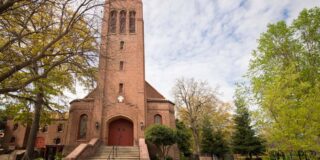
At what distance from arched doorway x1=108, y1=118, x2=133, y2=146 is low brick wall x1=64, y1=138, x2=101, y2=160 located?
2.21 meters

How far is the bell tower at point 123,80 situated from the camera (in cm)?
1852

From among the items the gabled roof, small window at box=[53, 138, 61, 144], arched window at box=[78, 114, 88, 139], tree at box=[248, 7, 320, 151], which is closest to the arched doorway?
arched window at box=[78, 114, 88, 139]

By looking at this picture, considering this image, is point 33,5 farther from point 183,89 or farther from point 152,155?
point 183,89

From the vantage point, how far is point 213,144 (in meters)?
23.0

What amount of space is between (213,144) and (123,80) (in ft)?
41.8

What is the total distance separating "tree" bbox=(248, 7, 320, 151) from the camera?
31.8 ft

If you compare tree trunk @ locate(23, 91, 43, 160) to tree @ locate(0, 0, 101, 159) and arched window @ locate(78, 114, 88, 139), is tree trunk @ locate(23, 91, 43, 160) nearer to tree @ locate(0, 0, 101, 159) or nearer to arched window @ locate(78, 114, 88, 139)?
tree @ locate(0, 0, 101, 159)

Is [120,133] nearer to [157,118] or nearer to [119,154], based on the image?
[157,118]

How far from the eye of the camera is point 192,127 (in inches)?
1137

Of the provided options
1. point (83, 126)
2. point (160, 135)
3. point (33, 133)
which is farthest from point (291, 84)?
point (33, 133)

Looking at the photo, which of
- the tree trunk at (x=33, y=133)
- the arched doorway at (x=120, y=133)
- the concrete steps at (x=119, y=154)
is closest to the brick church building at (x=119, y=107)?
the arched doorway at (x=120, y=133)

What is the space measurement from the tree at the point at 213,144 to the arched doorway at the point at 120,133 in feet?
31.2

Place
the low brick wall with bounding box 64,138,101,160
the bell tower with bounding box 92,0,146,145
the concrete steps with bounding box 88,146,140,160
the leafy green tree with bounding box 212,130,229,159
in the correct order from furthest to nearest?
1. the leafy green tree with bounding box 212,130,229,159
2. the bell tower with bounding box 92,0,146,145
3. the concrete steps with bounding box 88,146,140,160
4. the low brick wall with bounding box 64,138,101,160

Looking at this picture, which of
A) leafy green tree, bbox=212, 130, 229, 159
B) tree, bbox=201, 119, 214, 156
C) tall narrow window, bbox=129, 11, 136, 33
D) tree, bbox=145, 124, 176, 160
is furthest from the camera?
tall narrow window, bbox=129, 11, 136, 33
